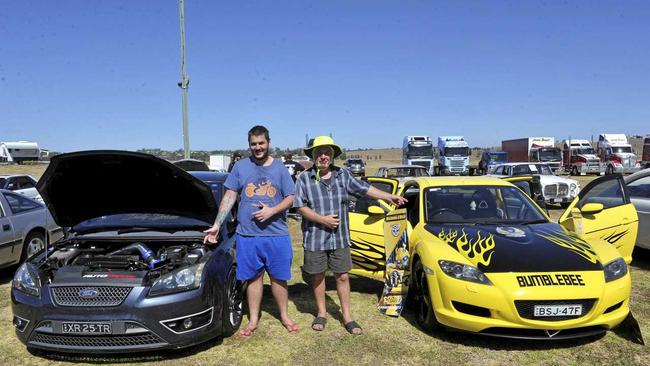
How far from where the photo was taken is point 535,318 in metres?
3.87

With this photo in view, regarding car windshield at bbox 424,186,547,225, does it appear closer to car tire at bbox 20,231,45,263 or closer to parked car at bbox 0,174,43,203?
car tire at bbox 20,231,45,263

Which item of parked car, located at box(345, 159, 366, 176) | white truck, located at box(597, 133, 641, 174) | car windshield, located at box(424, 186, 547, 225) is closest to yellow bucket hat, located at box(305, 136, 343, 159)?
car windshield, located at box(424, 186, 547, 225)

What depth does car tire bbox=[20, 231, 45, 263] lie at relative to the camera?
7.08m

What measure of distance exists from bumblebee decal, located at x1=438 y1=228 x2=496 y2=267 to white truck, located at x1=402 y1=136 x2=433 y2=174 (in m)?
28.8

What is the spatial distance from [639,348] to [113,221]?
16.3 feet

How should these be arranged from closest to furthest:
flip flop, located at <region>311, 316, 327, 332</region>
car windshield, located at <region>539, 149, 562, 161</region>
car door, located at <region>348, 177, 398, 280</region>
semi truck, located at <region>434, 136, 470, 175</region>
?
flip flop, located at <region>311, 316, 327, 332</region> → car door, located at <region>348, 177, 398, 280</region> → semi truck, located at <region>434, 136, 470, 175</region> → car windshield, located at <region>539, 149, 562, 161</region>

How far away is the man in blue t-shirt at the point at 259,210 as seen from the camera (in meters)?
4.45

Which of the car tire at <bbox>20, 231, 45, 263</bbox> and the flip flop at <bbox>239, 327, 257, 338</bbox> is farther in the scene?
the car tire at <bbox>20, 231, 45, 263</bbox>

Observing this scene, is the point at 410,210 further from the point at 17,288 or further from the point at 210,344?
the point at 17,288

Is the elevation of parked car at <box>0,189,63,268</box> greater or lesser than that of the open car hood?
lesser

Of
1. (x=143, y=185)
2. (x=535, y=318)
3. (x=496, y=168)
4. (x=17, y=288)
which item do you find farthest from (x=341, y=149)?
(x=496, y=168)

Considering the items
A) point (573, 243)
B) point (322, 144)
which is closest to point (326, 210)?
point (322, 144)

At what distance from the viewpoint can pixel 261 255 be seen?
14.8 ft

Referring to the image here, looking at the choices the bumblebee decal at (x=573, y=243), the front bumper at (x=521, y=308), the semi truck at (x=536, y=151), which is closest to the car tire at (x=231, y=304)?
the front bumper at (x=521, y=308)
